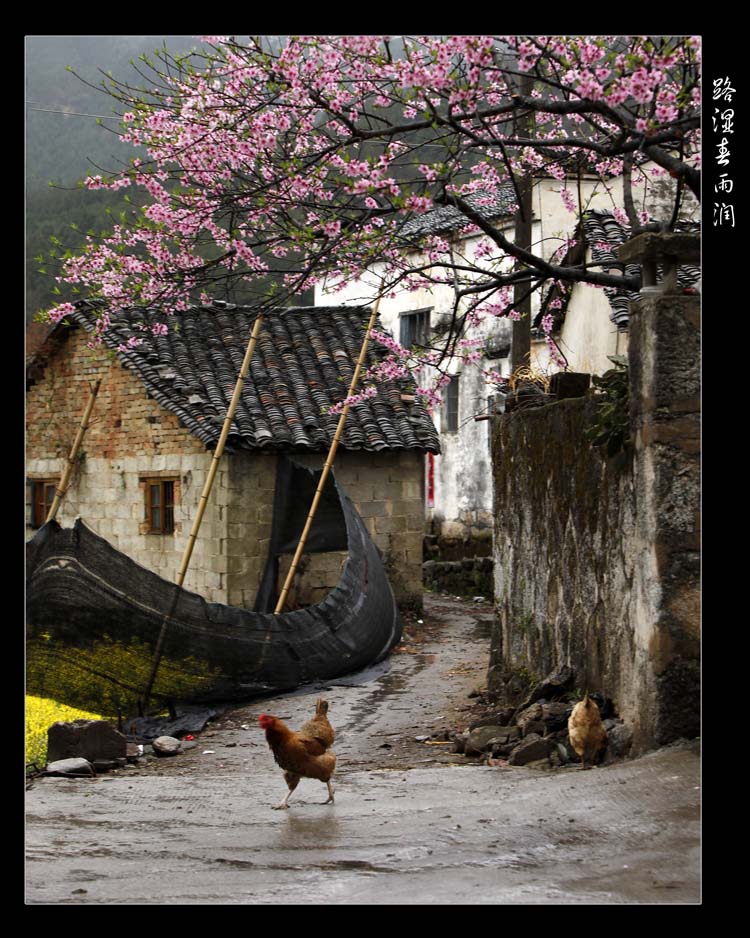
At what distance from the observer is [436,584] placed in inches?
740

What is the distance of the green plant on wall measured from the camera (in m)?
6.23

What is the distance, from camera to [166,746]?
27.2 feet

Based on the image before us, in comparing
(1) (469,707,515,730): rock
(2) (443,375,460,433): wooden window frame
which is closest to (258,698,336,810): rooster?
(1) (469,707,515,730): rock

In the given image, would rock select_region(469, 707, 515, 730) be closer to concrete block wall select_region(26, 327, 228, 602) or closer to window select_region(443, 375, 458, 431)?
concrete block wall select_region(26, 327, 228, 602)

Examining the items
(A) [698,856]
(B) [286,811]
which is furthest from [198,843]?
(A) [698,856]

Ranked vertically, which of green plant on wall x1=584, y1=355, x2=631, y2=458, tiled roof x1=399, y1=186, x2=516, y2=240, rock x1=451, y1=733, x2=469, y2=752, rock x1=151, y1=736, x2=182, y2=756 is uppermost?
tiled roof x1=399, y1=186, x2=516, y2=240

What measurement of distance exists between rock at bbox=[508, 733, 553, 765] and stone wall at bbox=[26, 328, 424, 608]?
7448mm

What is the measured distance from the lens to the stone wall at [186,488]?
1384cm

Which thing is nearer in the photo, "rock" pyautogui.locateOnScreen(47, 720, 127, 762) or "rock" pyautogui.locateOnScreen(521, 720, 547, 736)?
"rock" pyautogui.locateOnScreen(521, 720, 547, 736)

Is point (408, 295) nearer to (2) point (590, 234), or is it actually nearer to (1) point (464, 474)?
(1) point (464, 474)

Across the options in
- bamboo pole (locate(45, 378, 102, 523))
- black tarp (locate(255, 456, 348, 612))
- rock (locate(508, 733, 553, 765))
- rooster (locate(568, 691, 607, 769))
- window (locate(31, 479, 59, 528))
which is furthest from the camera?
window (locate(31, 479, 59, 528))

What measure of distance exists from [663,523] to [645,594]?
41 cm

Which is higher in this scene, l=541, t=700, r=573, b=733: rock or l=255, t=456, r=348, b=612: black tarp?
l=255, t=456, r=348, b=612: black tarp

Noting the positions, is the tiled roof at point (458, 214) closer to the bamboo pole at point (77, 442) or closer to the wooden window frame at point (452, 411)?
the wooden window frame at point (452, 411)
